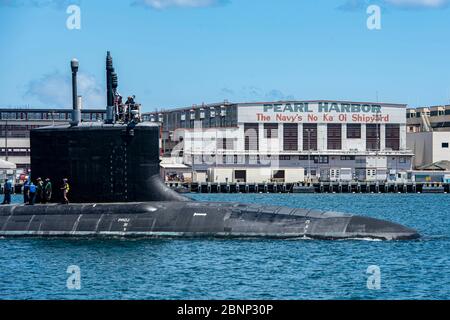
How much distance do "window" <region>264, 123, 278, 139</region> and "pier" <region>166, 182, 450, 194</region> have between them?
7995 millimetres

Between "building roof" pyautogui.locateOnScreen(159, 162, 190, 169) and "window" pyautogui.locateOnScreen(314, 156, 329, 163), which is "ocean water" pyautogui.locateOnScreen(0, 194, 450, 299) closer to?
"building roof" pyautogui.locateOnScreen(159, 162, 190, 169)

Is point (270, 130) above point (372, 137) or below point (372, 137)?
above

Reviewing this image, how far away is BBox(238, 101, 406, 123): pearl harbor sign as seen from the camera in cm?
10712

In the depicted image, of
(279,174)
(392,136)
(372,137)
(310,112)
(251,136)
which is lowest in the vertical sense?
(279,174)

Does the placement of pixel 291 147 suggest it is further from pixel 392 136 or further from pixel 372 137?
pixel 392 136

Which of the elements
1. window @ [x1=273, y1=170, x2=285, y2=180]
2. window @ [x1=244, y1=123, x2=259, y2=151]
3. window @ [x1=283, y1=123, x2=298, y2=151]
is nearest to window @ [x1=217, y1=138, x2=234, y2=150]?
window @ [x1=244, y1=123, x2=259, y2=151]

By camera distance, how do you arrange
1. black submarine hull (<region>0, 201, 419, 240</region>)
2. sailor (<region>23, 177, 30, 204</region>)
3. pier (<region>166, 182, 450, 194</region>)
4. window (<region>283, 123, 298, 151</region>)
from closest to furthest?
black submarine hull (<region>0, 201, 419, 240</region>) < sailor (<region>23, 177, 30, 204</region>) < pier (<region>166, 182, 450, 194</region>) < window (<region>283, 123, 298, 151</region>)

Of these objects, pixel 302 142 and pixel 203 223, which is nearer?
pixel 203 223

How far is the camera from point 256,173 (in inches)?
4235

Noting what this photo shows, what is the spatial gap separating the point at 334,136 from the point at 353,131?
259cm

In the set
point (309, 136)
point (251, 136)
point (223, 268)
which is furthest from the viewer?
point (309, 136)

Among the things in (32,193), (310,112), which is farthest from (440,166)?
(32,193)

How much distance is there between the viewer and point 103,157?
35.3 metres
